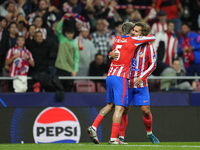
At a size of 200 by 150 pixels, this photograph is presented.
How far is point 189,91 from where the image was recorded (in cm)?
998

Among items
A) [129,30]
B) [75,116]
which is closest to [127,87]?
[129,30]

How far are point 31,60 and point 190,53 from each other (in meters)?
4.44

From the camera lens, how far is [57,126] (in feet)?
28.9

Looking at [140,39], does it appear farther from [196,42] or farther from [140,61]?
[196,42]

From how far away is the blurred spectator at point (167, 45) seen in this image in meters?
10.9

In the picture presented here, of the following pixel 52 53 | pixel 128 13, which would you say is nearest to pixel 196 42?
pixel 128 13

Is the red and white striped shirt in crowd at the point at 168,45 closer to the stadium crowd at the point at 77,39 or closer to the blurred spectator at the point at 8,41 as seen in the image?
the stadium crowd at the point at 77,39

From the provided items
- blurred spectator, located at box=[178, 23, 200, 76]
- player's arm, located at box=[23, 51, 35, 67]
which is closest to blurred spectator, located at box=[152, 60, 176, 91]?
blurred spectator, located at box=[178, 23, 200, 76]

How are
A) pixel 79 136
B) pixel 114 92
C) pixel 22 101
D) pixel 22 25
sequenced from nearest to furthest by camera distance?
pixel 114 92 → pixel 79 136 → pixel 22 101 → pixel 22 25

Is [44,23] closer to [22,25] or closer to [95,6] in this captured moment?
[22,25]

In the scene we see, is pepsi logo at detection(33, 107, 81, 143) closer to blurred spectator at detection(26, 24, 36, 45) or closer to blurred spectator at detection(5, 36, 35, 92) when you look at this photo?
blurred spectator at detection(5, 36, 35, 92)

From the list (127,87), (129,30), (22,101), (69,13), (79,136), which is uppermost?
(69,13)

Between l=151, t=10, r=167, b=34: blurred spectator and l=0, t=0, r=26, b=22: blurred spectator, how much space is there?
3.89 metres

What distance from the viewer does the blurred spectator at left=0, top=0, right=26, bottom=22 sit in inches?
426
